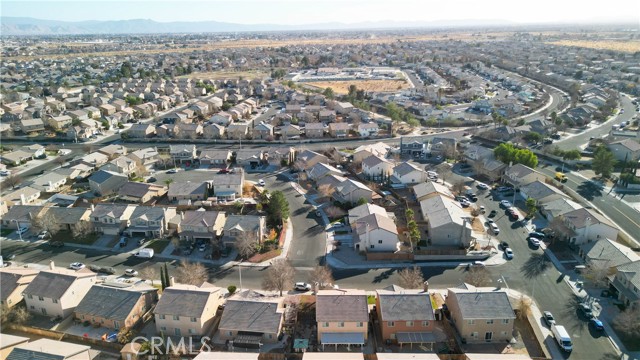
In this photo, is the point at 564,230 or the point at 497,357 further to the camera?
the point at 564,230

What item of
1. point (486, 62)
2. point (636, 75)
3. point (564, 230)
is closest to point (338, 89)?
point (486, 62)

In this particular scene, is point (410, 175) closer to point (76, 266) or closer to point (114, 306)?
point (114, 306)

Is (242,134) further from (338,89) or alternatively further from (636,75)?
(636,75)

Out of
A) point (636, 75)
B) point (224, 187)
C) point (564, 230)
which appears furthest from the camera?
point (636, 75)

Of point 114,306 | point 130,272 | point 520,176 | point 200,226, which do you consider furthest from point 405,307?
point 520,176

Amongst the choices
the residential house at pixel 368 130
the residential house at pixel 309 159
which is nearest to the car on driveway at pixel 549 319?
the residential house at pixel 309 159

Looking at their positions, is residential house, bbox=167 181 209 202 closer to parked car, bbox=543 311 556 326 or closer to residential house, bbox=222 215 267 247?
residential house, bbox=222 215 267 247

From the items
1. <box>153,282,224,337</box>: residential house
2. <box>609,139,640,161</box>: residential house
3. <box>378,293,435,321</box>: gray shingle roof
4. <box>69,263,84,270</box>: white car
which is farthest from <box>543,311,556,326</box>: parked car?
<box>609,139,640,161</box>: residential house

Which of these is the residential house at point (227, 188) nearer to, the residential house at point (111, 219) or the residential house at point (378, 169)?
the residential house at point (111, 219)
